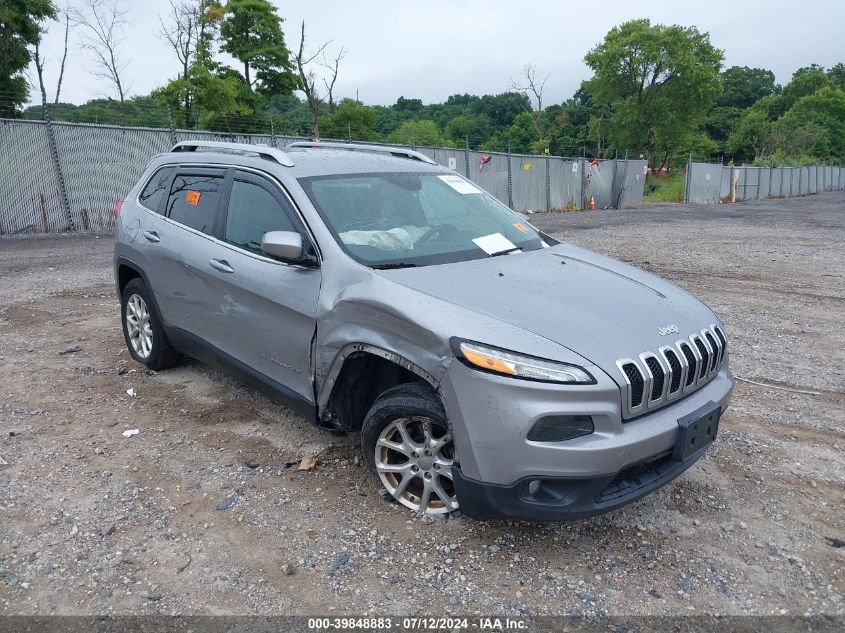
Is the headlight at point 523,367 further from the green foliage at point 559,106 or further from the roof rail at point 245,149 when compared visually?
the green foliage at point 559,106

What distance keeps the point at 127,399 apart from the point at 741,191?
41256 millimetres

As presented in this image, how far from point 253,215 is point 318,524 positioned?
1.88 metres

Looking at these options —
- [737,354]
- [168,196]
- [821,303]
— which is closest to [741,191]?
[821,303]

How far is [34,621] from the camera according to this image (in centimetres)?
251

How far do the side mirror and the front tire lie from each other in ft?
6.13

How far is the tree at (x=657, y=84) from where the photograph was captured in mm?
61438

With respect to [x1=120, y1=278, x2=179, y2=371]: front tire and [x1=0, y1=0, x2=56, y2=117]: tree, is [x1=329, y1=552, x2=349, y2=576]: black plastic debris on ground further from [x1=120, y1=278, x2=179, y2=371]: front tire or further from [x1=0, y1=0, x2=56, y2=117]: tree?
[x1=0, y1=0, x2=56, y2=117]: tree

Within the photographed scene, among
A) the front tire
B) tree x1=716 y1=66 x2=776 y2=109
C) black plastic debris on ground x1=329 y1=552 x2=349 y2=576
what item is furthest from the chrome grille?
tree x1=716 y1=66 x2=776 y2=109

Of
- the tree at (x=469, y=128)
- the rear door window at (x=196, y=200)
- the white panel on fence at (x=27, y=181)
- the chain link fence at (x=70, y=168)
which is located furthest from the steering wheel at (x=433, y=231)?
the tree at (x=469, y=128)

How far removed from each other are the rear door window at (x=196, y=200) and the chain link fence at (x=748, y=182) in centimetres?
3401

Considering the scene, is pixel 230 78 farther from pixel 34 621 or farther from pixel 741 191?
pixel 34 621

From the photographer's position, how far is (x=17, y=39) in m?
27.7

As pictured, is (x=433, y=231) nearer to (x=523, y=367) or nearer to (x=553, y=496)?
(x=523, y=367)

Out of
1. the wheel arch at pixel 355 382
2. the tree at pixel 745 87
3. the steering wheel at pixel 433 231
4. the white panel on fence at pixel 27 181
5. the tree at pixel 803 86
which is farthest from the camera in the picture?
the tree at pixel 745 87
